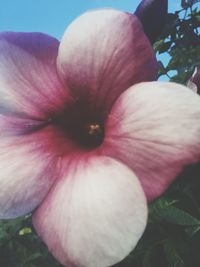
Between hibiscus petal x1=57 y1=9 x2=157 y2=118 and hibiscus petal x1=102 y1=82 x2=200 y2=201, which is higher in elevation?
hibiscus petal x1=57 y1=9 x2=157 y2=118

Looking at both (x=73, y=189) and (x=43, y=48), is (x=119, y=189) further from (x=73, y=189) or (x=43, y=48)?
(x=43, y=48)

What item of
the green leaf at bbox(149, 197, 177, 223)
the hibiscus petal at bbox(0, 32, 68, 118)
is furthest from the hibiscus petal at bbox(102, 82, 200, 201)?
the green leaf at bbox(149, 197, 177, 223)

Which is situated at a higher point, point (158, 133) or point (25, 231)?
point (158, 133)

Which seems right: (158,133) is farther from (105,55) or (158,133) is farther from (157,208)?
(157,208)

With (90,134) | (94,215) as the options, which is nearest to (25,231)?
(90,134)

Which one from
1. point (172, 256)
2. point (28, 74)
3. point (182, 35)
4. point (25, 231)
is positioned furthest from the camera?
point (182, 35)

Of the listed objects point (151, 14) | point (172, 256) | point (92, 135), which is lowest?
point (172, 256)

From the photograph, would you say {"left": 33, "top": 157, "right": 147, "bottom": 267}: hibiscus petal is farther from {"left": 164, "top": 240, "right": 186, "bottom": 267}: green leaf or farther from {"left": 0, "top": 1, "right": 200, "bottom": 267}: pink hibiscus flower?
{"left": 164, "top": 240, "right": 186, "bottom": 267}: green leaf

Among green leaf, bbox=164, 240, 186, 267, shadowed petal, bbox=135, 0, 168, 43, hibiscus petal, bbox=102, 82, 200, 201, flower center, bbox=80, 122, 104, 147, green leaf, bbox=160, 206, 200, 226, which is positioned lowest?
green leaf, bbox=164, 240, 186, 267
